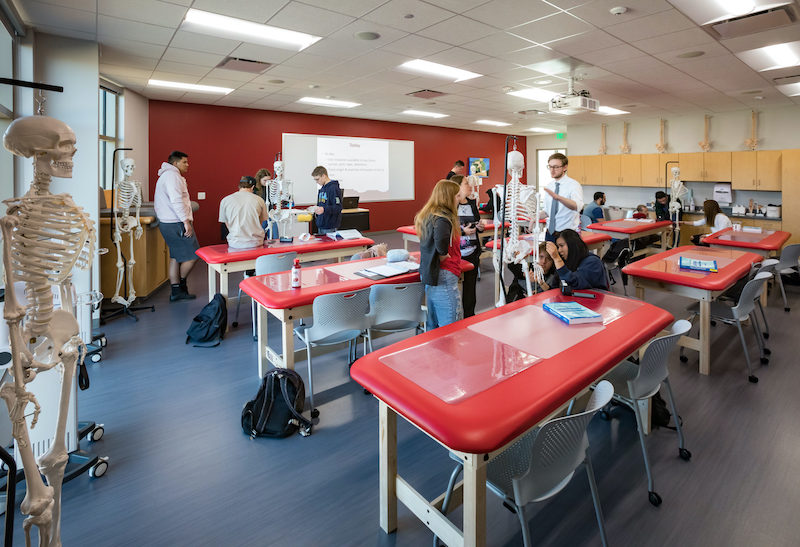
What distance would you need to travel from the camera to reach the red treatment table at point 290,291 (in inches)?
110

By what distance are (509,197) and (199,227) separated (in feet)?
22.9

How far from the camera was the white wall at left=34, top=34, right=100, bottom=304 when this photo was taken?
412 cm

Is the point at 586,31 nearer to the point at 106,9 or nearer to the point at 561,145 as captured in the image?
the point at 106,9

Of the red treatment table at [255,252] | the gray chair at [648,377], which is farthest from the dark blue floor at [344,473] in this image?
the red treatment table at [255,252]

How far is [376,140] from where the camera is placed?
10.6 metres

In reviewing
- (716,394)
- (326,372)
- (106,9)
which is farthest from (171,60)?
(716,394)

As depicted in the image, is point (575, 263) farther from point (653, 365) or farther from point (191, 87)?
point (191, 87)

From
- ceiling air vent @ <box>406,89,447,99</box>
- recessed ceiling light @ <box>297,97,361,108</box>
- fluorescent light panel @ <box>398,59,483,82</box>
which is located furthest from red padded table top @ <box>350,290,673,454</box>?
recessed ceiling light @ <box>297,97,361,108</box>

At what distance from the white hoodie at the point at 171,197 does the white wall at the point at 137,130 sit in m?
1.72

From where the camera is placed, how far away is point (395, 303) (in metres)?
3.03

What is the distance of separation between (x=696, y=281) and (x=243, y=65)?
17.0 feet

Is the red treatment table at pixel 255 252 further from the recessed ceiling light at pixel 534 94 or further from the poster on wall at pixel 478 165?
the poster on wall at pixel 478 165

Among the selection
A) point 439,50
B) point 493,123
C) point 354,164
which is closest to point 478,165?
point 493,123

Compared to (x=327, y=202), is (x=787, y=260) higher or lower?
lower
